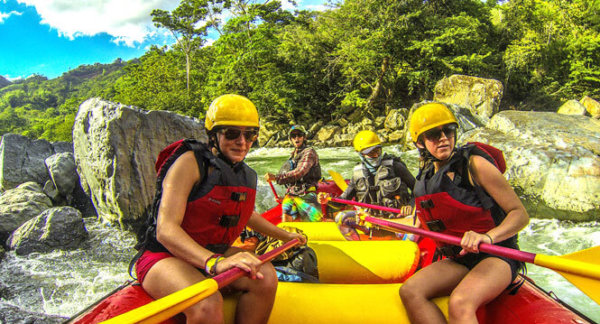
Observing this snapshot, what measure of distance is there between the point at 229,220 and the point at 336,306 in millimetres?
772

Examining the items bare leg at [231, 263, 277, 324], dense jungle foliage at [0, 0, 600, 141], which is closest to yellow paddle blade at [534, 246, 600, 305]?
bare leg at [231, 263, 277, 324]

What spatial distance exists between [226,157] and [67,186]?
30.0 ft

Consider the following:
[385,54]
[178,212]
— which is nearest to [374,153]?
[178,212]

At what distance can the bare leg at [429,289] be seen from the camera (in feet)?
5.43

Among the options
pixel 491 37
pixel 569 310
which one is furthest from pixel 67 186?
pixel 491 37

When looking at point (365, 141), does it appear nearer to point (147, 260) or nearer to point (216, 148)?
point (216, 148)

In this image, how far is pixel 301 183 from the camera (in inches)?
173

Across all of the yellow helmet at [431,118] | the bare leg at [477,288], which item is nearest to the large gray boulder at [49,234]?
the yellow helmet at [431,118]

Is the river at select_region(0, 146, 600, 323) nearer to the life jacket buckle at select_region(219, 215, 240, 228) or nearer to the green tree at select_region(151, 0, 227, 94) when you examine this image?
the life jacket buckle at select_region(219, 215, 240, 228)

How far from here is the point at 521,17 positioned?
21.8m

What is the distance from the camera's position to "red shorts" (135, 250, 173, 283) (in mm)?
1512

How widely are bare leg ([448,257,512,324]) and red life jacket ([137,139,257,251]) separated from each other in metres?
1.19

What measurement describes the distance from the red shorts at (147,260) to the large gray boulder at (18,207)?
617 centimetres

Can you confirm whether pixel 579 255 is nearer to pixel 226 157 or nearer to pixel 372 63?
pixel 226 157
